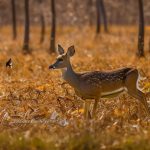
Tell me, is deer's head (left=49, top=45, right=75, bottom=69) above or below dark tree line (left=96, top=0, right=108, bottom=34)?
above

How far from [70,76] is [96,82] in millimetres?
484

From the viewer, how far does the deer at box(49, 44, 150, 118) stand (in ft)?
35.4

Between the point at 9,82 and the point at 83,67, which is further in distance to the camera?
the point at 83,67

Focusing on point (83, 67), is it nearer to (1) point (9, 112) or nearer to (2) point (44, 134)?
(1) point (9, 112)

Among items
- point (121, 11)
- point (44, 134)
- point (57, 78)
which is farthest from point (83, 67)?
point (121, 11)

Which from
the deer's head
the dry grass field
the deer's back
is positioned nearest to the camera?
the dry grass field

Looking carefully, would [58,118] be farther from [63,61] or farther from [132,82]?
[132,82]

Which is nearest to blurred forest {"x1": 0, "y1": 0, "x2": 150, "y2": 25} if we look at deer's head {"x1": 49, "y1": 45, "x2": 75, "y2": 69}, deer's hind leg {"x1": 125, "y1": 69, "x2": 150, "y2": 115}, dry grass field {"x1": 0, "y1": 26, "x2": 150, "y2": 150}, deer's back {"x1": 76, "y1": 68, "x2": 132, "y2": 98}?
dry grass field {"x1": 0, "y1": 26, "x2": 150, "y2": 150}

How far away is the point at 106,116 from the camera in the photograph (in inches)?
431

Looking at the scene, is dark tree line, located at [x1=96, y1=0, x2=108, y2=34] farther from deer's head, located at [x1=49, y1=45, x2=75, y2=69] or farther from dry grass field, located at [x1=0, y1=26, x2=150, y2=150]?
deer's head, located at [x1=49, y1=45, x2=75, y2=69]

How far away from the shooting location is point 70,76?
35.9ft

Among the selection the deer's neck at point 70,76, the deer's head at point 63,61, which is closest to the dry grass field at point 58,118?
the deer's neck at point 70,76

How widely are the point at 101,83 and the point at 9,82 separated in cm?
560

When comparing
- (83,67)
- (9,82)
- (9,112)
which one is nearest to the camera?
(9,112)
